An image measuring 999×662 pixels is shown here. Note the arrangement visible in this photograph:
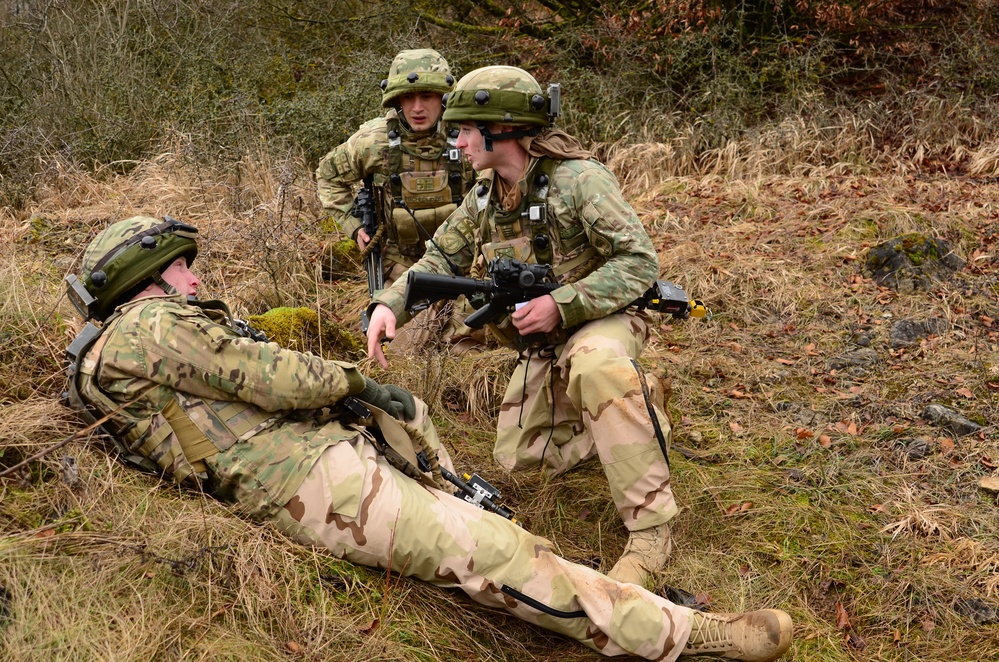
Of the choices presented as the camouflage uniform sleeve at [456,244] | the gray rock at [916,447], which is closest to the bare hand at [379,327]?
the camouflage uniform sleeve at [456,244]

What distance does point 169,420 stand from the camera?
3.25 m

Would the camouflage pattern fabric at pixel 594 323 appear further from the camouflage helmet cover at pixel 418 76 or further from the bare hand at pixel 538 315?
the camouflage helmet cover at pixel 418 76

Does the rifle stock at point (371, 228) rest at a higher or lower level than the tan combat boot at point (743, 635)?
higher

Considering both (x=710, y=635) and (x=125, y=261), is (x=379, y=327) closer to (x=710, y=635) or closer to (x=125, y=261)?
(x=125, y=261)

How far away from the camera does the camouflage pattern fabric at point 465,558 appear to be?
3318mm

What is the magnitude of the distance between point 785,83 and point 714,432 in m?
5.99

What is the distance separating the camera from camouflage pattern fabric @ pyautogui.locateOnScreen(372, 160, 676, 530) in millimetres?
3947

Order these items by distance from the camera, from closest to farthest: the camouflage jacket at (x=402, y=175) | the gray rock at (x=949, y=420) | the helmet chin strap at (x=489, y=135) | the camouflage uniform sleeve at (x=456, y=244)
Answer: the helmet chin strap at (x=489, y=135) < the camouflage uniform sleeve at (x=456, y=244) < the gray rock at (x=949, y=420) < the camouflage jacket at (x=402, y=175)

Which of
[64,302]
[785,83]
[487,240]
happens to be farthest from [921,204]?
[64,302]

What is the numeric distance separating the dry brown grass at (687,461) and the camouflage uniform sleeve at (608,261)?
112cm

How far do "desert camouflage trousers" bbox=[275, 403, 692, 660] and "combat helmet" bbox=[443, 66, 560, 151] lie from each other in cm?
165

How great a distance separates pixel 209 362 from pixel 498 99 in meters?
1.80

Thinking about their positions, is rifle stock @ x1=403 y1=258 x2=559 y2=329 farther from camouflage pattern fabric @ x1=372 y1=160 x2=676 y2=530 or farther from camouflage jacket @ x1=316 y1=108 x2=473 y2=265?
camouflage jacket @ x1=316 y1=108 x2=473 y2=265

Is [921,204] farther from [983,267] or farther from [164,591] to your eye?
[164,591]
